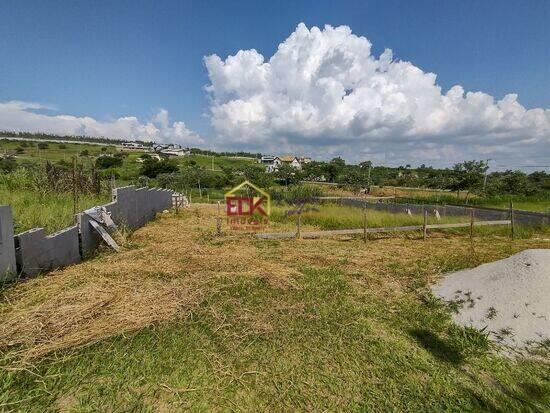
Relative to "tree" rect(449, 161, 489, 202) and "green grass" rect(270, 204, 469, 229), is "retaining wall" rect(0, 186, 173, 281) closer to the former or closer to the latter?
"green grass" rect(270, 204, 469, 229)

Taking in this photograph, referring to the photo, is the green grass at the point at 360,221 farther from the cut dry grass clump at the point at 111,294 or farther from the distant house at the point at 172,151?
the distant house at the point at 172,151

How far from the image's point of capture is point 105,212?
762 centimetres

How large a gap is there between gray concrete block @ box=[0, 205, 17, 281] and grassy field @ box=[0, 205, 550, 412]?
0.28 metres

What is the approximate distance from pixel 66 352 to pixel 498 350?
15.5 feet

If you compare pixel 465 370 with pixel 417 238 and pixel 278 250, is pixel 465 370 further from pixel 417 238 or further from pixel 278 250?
pixel 417 238

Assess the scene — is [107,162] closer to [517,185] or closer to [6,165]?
[6,165]

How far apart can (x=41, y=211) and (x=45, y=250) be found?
188 cm

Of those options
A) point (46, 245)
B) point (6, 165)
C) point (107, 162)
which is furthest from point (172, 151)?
point (46, 245)

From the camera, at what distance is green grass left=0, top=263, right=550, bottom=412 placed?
2.54 meters

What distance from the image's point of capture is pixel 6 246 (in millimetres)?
4160

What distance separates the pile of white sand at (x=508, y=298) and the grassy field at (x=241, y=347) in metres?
0.31

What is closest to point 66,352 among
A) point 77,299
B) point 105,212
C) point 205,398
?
point 77,299

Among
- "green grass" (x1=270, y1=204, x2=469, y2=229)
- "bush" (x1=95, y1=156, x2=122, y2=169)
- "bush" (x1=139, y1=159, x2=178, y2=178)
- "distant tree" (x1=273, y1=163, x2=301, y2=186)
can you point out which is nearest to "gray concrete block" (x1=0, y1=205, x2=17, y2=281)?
"green grass" (x1=270, y1=204, x2=469, y2=229)

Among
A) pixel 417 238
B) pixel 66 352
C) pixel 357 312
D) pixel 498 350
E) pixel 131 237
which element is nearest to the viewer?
pixel 66 352
